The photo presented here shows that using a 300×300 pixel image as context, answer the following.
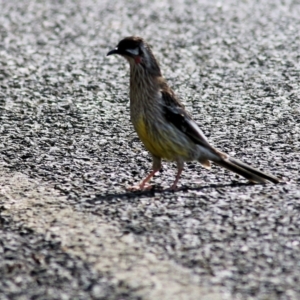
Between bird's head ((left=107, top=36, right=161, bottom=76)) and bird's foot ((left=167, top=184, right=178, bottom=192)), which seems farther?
bird's head ((left=107, top=36, right=161, bottom=76))

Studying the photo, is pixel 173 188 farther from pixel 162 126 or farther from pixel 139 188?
pixel 162 126

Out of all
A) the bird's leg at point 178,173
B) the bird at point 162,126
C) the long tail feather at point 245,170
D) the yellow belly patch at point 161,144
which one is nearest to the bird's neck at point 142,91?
the bird at point 162,126

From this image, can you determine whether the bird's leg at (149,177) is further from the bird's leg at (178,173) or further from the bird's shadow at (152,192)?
the bird's leg at (178,173)

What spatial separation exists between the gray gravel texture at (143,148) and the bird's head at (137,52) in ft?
2.93

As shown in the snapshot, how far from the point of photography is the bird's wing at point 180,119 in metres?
6.74

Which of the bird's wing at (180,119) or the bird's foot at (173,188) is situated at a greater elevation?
the bird's wing at (180,119)

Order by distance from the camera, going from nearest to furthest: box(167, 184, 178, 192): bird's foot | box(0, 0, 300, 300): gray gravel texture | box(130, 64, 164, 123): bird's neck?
box(0, 0, 300, 300): gray gravel texture, box(167, 184, 178, 192): bird's foot, box(130, 64, 164, 123): bird's neck

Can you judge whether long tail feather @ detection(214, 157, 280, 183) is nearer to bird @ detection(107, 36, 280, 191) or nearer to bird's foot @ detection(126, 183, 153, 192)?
bird @ detection(107, 36, 280, 191)

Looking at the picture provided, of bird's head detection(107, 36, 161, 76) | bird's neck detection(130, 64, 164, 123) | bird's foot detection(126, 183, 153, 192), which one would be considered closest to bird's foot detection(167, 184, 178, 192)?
bird's foot detection(126, 183, 153, 192)

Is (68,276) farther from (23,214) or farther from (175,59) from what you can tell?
(175,59)

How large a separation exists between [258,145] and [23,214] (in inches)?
99.3

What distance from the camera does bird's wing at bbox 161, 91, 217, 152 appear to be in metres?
6.74

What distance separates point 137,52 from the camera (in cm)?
690

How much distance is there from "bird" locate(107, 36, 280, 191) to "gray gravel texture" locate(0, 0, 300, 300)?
0.13m
